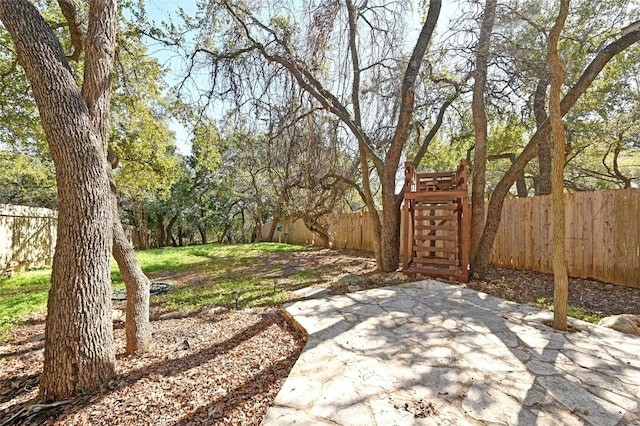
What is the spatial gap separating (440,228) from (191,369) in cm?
405

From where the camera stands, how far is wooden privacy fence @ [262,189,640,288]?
4297 mm

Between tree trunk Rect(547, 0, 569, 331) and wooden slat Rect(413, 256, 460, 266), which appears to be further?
wooden slat Rect(413, 256, 460, 266)

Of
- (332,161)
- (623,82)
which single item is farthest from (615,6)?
(332,161)

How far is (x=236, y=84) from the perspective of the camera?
15.8ft

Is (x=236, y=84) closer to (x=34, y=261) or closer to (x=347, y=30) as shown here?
(x=347, y=30)

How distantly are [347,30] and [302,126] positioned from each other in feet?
5.94

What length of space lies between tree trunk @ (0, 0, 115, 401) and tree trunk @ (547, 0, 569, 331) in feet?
12.0

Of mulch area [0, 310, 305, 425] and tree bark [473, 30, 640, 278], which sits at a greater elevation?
tree bark [473, 30, 640, 278]

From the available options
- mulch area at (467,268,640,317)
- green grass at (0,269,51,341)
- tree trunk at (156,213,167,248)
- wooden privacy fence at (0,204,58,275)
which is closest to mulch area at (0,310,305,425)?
green grass at (0,269,51,341)

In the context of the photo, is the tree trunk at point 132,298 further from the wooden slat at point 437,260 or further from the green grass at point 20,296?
the wooden slat at point 437,260

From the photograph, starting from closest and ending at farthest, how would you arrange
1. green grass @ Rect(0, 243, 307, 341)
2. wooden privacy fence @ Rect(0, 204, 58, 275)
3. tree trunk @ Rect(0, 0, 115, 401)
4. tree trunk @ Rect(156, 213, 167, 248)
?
tree trunk @ Rect(0, 0, 115, 401) < green grass @ Rect(0, 243, 307, 341) < wooden privacy fence @ Rect(0, 204, 58, 275) < tree trunk @ Rect(156, 213, 167, 248)

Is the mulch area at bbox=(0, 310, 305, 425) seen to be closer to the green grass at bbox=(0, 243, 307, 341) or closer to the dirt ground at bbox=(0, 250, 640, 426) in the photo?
the dirt ground at bbox=(0, 250, 640, 426)

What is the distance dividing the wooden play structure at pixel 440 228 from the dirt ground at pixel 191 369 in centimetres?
82

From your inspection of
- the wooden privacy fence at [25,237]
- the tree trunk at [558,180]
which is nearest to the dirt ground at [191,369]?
the tree trunk at [558,180]
